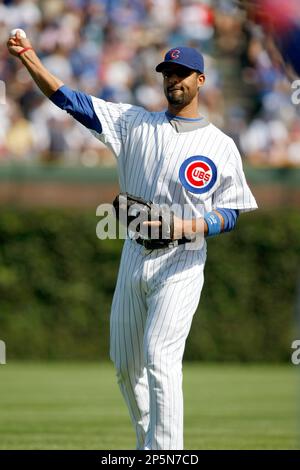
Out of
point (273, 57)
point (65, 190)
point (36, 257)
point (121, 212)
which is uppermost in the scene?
point (65, 190)

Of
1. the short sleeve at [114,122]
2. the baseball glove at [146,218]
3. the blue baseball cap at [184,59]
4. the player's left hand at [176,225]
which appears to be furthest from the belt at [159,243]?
the blue baseball cap at [184,59]

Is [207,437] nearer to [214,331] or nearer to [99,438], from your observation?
[99,438]

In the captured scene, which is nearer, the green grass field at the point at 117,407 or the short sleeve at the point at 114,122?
the short sleeve at the point at 114,122

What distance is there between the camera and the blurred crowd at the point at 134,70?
17266 millimetres

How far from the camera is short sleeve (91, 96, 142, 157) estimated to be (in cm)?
666

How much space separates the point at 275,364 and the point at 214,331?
3.58ft

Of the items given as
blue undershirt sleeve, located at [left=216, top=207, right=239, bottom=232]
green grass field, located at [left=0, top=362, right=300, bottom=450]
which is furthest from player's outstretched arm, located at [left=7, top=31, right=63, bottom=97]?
green grass field, located at [left=0, top=362, right=300, bottom=450]

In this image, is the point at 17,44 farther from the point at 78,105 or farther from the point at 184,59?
the point at 184,59

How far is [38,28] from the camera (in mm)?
18656

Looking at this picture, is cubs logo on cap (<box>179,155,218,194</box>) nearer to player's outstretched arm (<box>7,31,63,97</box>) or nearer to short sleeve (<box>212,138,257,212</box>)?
short sleeve (<box>212,138,257,212</box>)

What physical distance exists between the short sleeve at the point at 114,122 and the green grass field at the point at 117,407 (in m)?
2.64

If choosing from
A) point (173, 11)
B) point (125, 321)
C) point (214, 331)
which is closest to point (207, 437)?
point (125, 321)

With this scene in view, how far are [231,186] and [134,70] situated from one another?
39.9 feet

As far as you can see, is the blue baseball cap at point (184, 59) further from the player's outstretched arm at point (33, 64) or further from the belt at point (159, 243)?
the belt at point (159, 243)
